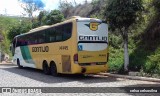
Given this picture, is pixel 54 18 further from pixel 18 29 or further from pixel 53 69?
pixel 53 69

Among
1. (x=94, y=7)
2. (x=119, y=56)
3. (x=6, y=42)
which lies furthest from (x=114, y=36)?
(x=6, y=42)

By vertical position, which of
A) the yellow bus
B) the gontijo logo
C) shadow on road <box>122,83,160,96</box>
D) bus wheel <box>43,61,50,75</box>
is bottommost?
shadow on road <box>122,83,160,96</box>

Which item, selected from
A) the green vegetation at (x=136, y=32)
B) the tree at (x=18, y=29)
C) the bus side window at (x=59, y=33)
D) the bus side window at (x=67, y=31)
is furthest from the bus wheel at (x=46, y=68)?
the tree at (x=18, y=29)

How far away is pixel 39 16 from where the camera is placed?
4647 cm

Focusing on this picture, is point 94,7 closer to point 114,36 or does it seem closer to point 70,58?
point 114,36

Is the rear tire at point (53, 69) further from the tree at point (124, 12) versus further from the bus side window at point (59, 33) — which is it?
the tree at point (124, 12)

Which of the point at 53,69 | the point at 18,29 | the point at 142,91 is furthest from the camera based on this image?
the point at 18,29

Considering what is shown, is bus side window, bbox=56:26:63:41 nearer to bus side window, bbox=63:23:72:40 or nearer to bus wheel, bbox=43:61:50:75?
bus side window, bbox=63:23:72:40

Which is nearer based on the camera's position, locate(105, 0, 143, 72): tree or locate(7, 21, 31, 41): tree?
locate(105, 0, 143, 72): tree

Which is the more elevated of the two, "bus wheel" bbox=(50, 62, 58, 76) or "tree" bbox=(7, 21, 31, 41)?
"tree" bbox=(7, 21, 31, 41)

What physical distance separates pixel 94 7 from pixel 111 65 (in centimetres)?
1872

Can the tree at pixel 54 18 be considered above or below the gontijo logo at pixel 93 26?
above

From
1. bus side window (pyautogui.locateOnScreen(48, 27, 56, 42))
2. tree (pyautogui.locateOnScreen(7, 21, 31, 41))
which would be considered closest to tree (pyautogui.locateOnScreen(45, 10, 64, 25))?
tree (pyautogui.locateOnScreen(7, 21, 31, 41))

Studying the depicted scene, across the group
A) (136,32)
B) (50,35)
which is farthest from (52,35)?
(136,32)
